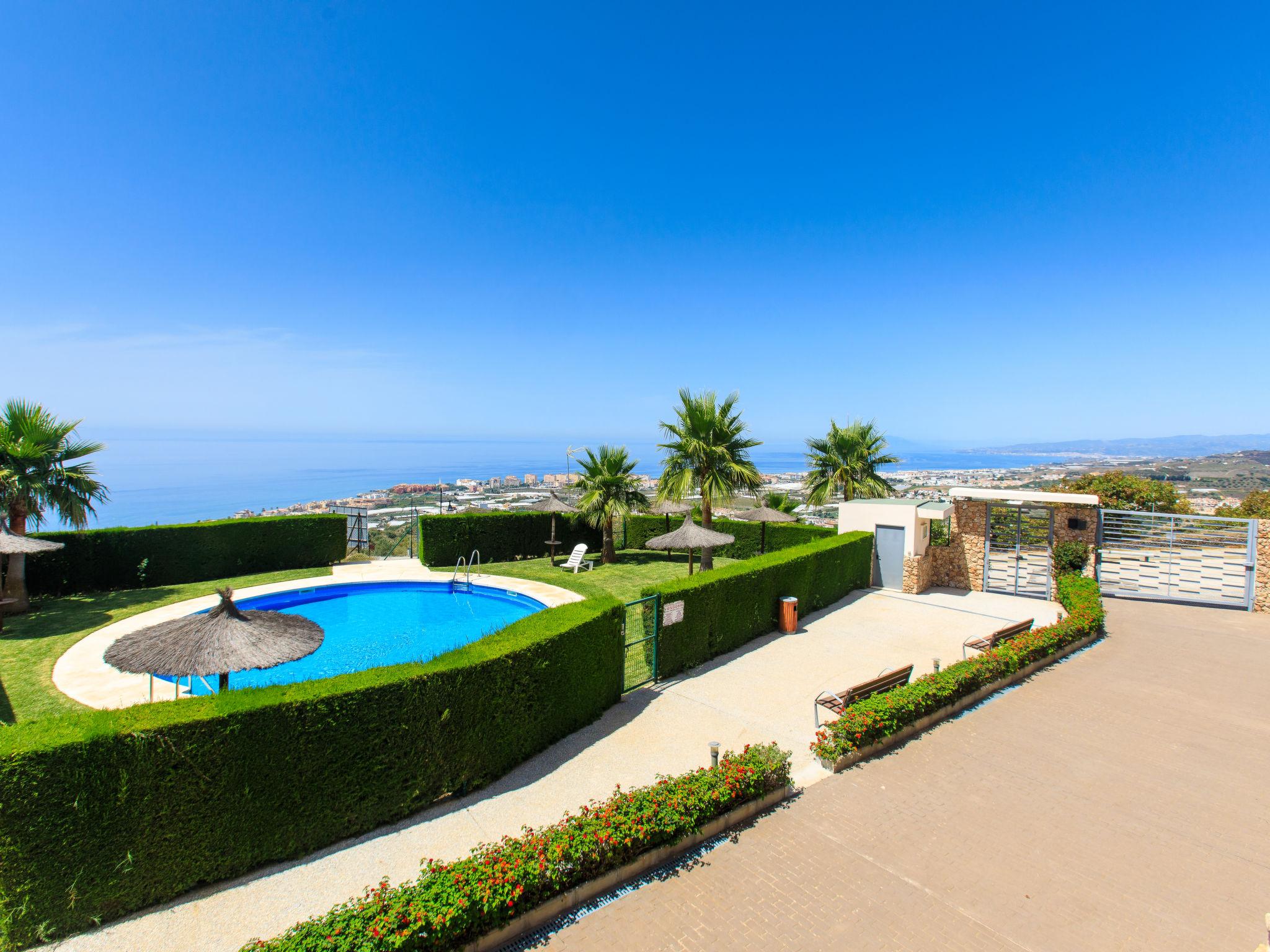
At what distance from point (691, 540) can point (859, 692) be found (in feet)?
25.1

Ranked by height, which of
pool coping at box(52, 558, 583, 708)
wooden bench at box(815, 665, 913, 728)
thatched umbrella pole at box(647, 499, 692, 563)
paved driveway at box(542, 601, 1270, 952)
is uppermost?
thatched umbrella pole at box(647, 499, 692, 563)

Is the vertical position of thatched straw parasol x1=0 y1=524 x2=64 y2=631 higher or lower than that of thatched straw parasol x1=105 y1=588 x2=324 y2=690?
higher

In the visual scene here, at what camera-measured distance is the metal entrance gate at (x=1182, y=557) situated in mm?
14750

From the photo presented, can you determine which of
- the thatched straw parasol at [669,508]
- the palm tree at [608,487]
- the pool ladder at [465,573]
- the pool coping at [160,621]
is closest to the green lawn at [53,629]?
the pool coping at [160,621]

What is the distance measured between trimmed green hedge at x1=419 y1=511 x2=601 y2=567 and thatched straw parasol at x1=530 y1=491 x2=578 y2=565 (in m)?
0.50

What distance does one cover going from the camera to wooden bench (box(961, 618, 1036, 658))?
10.8 metres

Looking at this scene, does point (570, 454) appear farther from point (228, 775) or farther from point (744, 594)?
point (228, 775)

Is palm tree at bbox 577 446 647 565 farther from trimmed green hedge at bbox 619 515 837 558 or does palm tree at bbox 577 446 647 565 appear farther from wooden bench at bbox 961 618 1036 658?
wooden bench at bbox 961 618 1036 658

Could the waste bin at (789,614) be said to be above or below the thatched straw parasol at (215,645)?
below

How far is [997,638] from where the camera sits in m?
Result: 10.9

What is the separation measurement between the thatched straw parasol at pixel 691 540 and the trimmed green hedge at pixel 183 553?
11.8m

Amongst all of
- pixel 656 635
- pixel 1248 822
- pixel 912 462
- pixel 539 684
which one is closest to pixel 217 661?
pixel 539 684

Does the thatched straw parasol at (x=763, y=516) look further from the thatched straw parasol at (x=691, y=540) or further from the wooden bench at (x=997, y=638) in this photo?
the wooden bench at (x=997, y=638)

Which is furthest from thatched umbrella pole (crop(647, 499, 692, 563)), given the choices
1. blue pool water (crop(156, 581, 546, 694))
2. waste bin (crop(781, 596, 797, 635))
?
waste bin (crop(781, 596, 797, 635))
